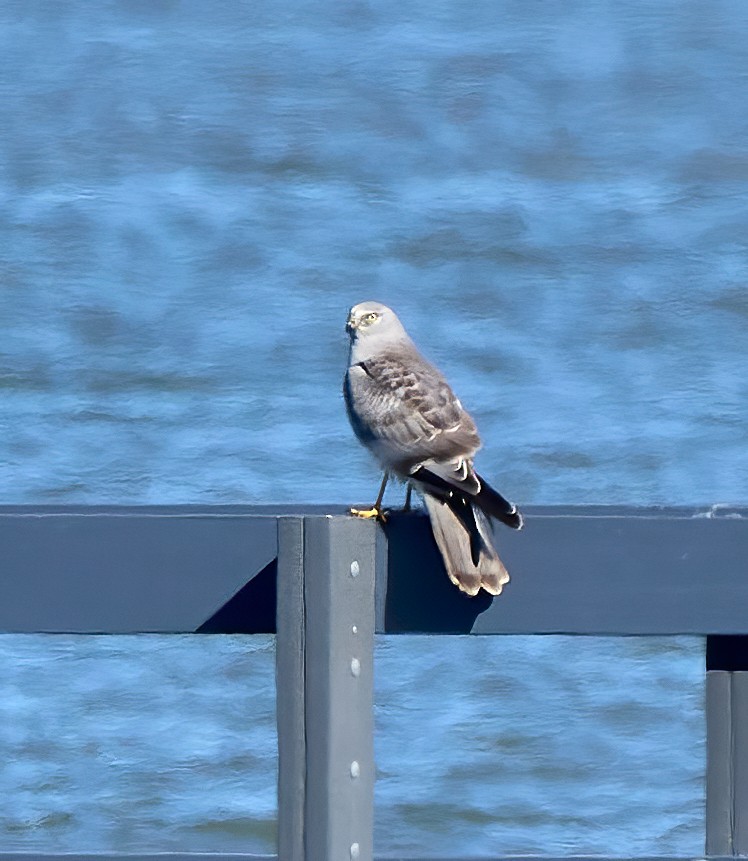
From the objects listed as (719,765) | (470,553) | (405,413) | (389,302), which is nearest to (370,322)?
(405,413)

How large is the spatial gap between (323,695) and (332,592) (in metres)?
0.13

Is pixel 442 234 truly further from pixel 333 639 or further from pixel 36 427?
pixel 333 639

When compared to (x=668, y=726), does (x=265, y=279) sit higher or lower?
higher

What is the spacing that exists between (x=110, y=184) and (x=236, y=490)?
538cm

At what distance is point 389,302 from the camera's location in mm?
12602

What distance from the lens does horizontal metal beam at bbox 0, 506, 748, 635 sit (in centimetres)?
205

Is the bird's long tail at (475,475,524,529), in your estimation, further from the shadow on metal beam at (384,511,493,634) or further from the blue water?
the blue water

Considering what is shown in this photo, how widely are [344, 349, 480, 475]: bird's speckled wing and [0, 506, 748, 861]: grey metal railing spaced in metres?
0.90

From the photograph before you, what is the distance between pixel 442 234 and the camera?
14492mm

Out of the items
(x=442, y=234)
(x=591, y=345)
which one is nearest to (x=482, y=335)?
(x=591, y=345)

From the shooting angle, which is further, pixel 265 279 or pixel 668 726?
pixel 265 279

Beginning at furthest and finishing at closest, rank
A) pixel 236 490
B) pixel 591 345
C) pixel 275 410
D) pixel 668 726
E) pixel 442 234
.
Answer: pixel 442 234 < pixel 591 345 < pixel 275 410 < pixel 236 490 < pixel 668 726

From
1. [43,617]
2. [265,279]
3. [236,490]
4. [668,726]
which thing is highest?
[43,617]

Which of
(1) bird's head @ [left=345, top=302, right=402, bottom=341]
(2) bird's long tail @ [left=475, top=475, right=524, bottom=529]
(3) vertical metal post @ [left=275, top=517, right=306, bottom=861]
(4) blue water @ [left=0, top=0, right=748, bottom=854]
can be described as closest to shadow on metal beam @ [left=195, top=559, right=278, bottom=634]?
(3) vertical metal post @ [left=275, top=517, right=306, bottom=861]
